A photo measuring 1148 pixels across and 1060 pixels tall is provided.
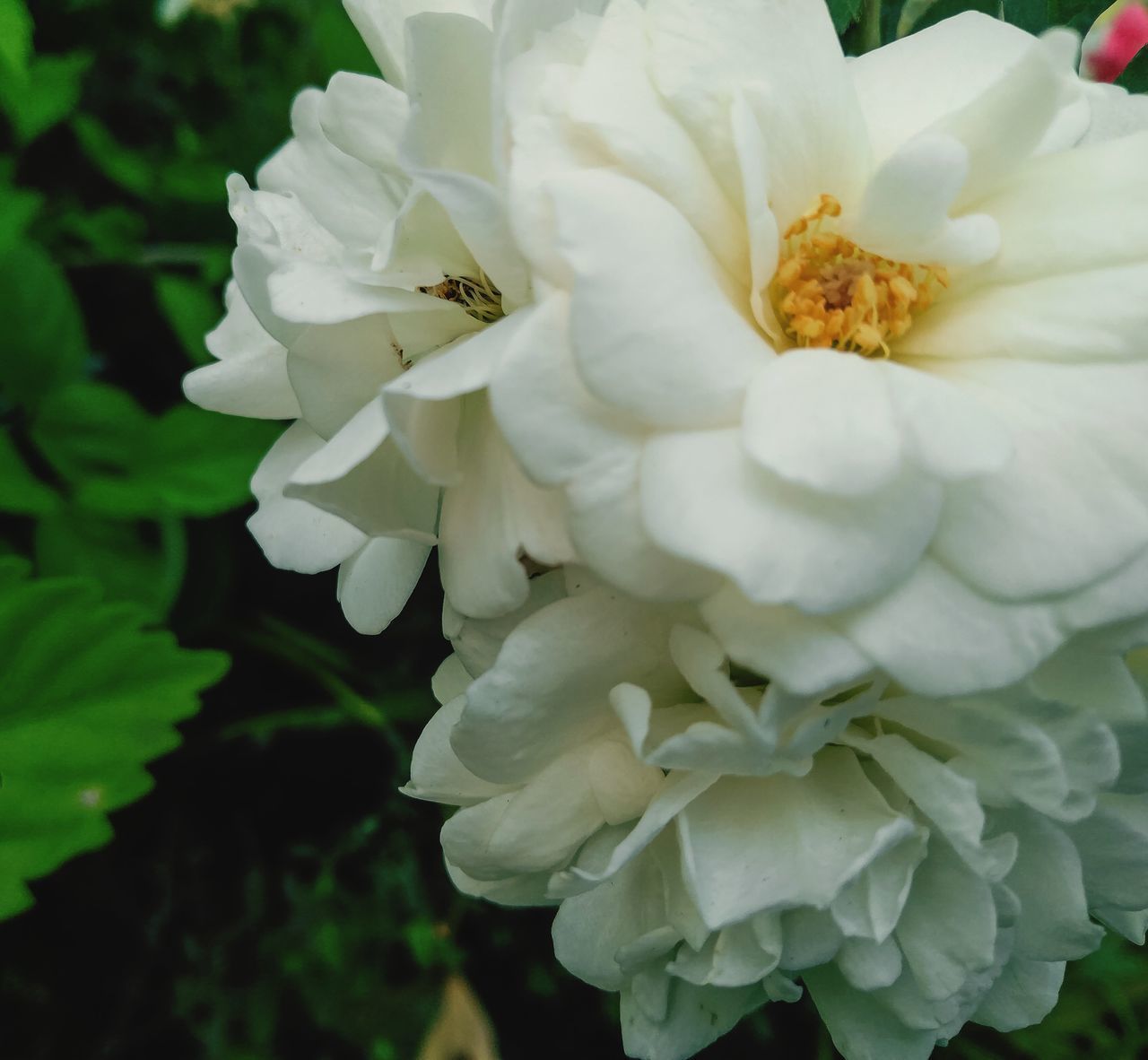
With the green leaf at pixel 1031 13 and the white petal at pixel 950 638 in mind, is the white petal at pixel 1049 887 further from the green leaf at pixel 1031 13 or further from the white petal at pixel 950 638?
the green leaf at pixel 1031 13

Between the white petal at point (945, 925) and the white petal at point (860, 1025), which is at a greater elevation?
the white petal at point (945, 925)

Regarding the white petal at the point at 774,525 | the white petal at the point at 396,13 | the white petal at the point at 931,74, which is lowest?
the white petal at the point at 774,525

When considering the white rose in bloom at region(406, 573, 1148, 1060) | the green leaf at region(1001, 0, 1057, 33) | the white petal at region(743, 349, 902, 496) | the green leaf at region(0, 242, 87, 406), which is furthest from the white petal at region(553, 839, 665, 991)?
the green leaf at region(0, 242, 87, 406)

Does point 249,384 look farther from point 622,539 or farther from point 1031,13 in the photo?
point 1031,13

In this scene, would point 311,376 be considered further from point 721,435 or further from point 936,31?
point 936,31

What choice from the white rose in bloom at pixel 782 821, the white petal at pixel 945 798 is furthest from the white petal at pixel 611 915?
the white petal at pixel 945 798

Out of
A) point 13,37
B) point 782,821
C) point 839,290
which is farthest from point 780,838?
point 13,37

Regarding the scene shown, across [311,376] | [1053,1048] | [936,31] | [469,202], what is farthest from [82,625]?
[1053,1048]

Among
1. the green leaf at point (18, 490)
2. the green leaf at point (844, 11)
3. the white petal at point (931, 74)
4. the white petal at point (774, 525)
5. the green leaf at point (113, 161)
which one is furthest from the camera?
the green leaf at point (113, 161)
